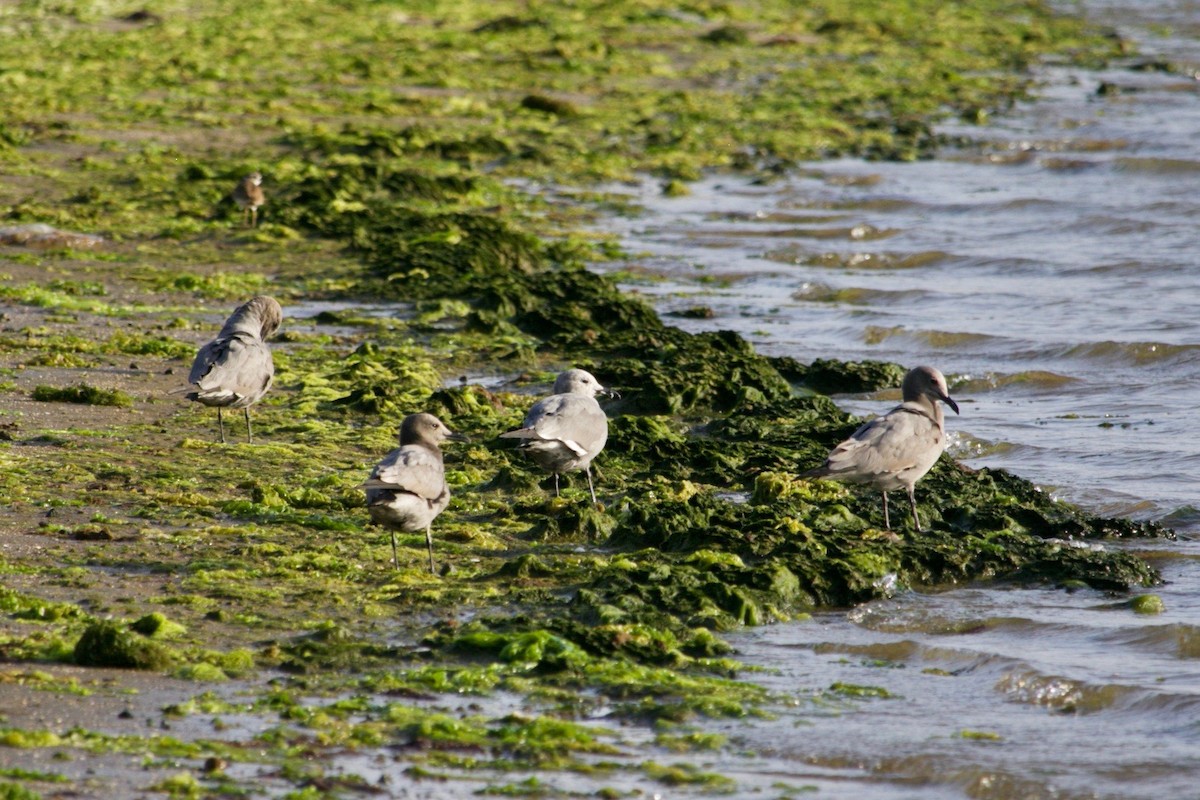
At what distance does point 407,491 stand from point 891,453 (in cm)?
258

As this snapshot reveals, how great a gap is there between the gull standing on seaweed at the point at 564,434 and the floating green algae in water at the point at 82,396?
2692mm

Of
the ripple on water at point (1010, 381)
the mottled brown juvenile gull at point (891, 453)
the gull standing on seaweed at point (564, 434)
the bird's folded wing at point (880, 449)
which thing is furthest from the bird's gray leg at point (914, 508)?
the ripple on water at point (1010, 381)

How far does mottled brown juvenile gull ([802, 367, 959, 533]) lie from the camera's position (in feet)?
27.3

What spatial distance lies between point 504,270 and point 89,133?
746 centimetres

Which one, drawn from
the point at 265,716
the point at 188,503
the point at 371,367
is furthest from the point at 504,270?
the point at 265,716

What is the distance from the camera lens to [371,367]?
1095cm

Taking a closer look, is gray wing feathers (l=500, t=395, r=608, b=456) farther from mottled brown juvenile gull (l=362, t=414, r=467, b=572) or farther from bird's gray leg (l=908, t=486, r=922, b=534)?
bird's gray leg (l=908, t=486, r=922, b=534)

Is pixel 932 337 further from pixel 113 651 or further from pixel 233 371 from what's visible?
pixel 113 651

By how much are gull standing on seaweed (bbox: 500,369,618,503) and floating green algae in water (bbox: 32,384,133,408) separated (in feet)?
8.83

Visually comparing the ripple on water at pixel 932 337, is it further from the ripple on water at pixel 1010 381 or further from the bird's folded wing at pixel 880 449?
the bird's folded wing at pixel 880 449

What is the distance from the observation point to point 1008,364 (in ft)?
41.5

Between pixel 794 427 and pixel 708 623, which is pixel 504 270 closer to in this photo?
pixel 794 427

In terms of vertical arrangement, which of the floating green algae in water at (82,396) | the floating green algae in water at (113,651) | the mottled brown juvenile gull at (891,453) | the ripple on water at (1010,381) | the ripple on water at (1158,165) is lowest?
the floating green algae in water at (113,651)

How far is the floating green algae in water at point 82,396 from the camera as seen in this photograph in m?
9.79
